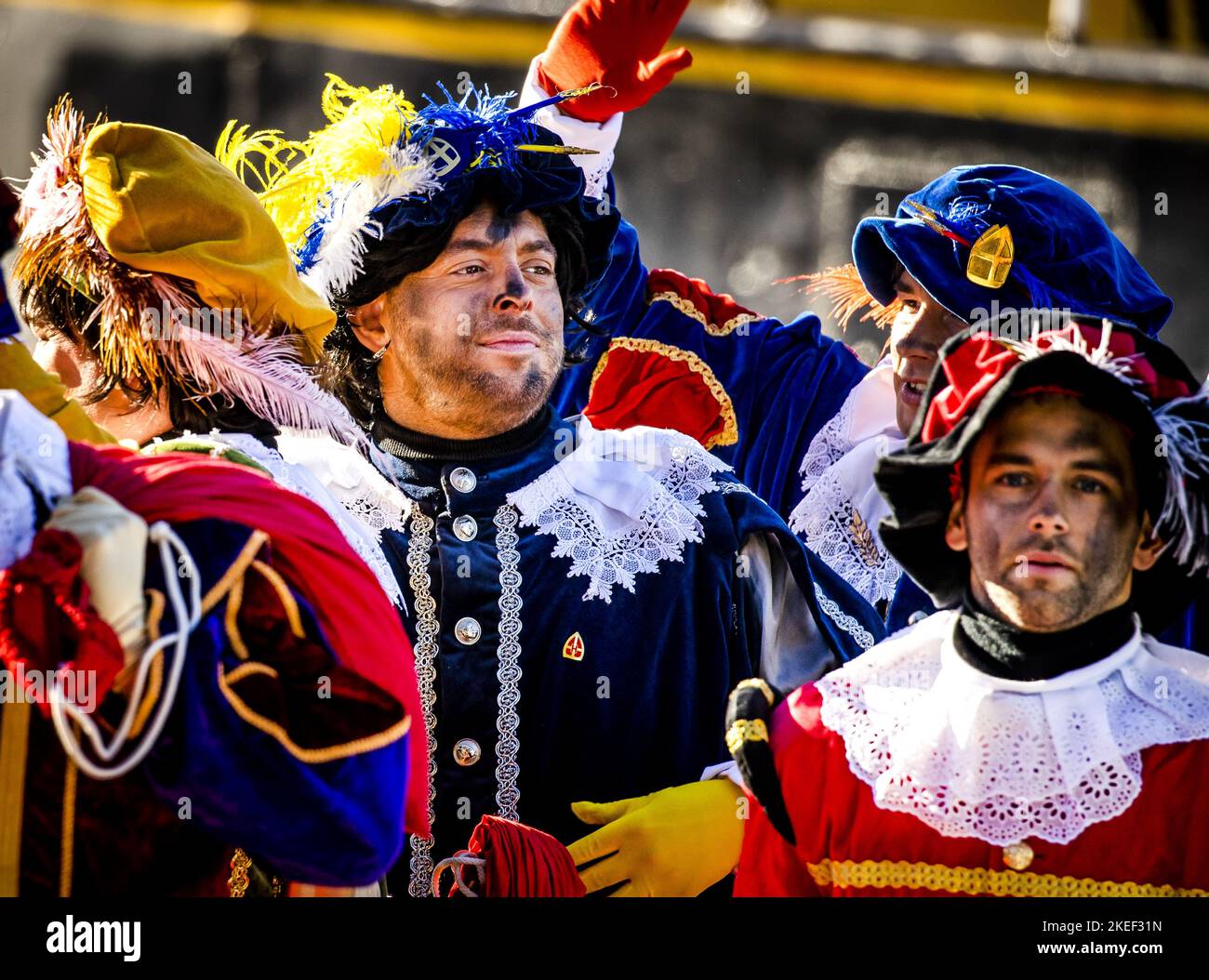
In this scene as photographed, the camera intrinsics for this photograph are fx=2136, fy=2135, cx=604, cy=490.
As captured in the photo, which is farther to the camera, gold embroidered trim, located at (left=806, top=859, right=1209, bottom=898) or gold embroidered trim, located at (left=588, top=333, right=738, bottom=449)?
gold embroidered trim, located at (left=588, top=333, right=738, bottom=449)

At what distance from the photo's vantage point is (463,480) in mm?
3639

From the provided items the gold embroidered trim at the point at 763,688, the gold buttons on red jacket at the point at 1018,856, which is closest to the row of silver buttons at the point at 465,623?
the gold embroidered trim at the point at 763,688

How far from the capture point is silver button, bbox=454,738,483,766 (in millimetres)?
3455

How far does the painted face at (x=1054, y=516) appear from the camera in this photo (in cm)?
272

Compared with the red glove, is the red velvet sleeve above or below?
below

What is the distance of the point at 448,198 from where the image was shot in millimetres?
3670

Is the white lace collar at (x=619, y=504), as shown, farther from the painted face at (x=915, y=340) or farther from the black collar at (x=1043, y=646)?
the black collar at (x=1043, y=646)

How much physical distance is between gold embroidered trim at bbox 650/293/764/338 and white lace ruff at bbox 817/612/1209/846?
1720 mm

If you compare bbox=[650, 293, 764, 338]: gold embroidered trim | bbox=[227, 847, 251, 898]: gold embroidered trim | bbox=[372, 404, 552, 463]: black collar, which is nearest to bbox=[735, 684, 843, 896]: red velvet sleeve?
A: bbox=[227, 847, 251, 898]: gold embroidered trim

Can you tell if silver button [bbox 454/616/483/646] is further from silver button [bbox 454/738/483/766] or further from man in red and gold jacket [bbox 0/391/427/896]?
man in red and gold jacket [bbox 0/391/427/896]
